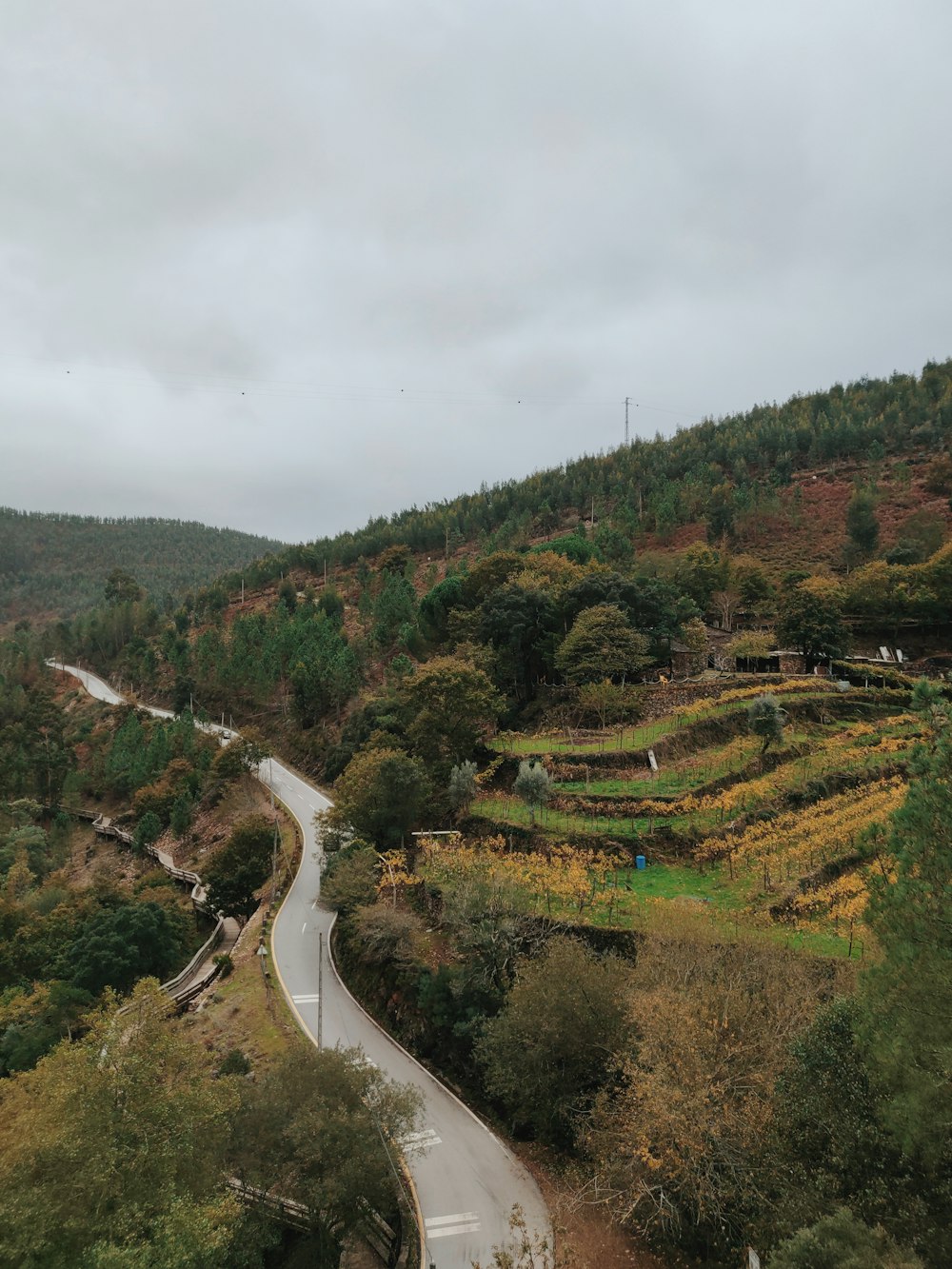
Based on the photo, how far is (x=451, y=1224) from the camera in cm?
1608

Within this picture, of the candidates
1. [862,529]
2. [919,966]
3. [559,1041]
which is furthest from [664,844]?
[862,529]

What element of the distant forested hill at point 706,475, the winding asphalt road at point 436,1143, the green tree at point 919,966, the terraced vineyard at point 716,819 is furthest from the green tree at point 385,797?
the distant forested hill at point 706,475

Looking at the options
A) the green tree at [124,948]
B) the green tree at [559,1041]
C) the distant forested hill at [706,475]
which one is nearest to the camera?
the green tree at [559,1041]

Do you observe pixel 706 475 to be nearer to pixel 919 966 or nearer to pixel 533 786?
pixel 533 786

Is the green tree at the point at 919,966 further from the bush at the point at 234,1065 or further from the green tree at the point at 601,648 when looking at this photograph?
the green tree at the point at 601,648

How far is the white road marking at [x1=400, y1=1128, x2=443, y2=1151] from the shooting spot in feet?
59.9

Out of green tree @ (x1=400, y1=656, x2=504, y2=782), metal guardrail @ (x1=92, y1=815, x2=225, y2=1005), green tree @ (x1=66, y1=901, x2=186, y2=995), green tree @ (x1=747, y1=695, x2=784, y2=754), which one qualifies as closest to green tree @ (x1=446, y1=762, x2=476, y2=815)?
green tree @ (x1=400, y1=656, x2=504, y2=782)

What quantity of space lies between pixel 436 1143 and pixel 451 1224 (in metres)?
2.72

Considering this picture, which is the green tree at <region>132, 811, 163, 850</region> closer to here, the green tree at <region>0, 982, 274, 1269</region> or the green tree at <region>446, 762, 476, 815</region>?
the green tree at <region>446, 762, 476, 815</region>

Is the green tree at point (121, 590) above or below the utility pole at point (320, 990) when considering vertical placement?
above

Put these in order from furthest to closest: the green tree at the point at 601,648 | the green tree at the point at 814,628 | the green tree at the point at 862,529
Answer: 1. the green tree at the point at 862,529
2. the green tree at the point at 814,628
3. the green tree at the point at 601,648

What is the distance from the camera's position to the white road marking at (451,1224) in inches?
624

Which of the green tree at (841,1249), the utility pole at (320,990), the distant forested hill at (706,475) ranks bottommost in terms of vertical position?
the utility pole at (320,990)

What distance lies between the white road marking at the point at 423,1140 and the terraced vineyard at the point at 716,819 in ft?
21.6
